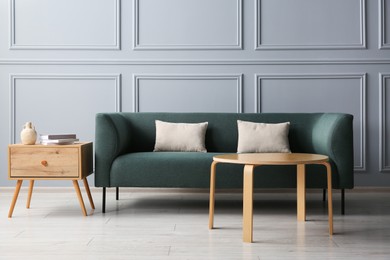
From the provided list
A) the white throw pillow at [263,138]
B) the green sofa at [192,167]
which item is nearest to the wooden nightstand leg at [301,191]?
the green sofa at [192,167]

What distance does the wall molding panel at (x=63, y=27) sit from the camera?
443 cm

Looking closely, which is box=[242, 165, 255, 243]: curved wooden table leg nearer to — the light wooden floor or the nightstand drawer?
the light wooden floor

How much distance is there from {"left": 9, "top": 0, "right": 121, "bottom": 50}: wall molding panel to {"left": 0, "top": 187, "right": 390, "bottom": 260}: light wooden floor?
1.22 m

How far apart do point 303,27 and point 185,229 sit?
2197 millimetres

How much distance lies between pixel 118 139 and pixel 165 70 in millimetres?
1060

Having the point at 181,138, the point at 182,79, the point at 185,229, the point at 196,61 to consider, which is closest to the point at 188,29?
the point at 196,61

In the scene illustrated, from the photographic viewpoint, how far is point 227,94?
4.42 metres

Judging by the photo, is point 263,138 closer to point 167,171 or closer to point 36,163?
point 167,171

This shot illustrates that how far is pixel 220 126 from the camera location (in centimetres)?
397

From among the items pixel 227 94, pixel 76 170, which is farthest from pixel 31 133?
pixel 227 94

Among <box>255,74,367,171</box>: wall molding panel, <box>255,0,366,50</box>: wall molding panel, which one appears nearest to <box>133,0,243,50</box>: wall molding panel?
<box>255,0,366,50</box>: wall molding panel

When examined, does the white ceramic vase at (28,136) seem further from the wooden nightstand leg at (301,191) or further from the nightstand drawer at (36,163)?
the wooden nightstand leg at (301,191)

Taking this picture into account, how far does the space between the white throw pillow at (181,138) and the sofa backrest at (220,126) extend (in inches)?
4.2

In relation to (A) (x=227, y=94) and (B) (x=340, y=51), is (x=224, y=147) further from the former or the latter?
(B) (x=340, y=51)
